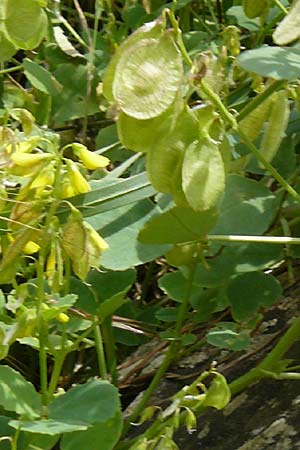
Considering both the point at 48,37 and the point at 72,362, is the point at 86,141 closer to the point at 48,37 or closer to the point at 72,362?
the point at 48,37

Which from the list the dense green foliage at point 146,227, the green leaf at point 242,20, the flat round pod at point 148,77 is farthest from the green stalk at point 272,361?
the green leaf at point 242,20

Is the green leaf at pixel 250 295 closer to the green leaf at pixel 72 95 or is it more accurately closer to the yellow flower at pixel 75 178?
the yellow flower at pixel 75 178

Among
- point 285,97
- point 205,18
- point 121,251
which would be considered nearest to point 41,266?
point 121,251

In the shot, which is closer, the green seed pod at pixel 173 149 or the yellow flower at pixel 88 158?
the green seed pod at pixel 173 149

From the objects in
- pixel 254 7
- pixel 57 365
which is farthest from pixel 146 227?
pixel 254 7

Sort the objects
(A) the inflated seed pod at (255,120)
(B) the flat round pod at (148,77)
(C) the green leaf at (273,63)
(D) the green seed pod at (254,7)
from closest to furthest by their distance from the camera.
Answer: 1. (B) the flat round pod at (148,77)
2. (C) the green leaf at (273,63)
3. (A) the inflated seed pod at (255,120)
4. (D) the green seed pod at (254,7)

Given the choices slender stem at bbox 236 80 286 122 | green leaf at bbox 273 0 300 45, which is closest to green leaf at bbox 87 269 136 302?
slender stem at bbox 236 80 286 122
